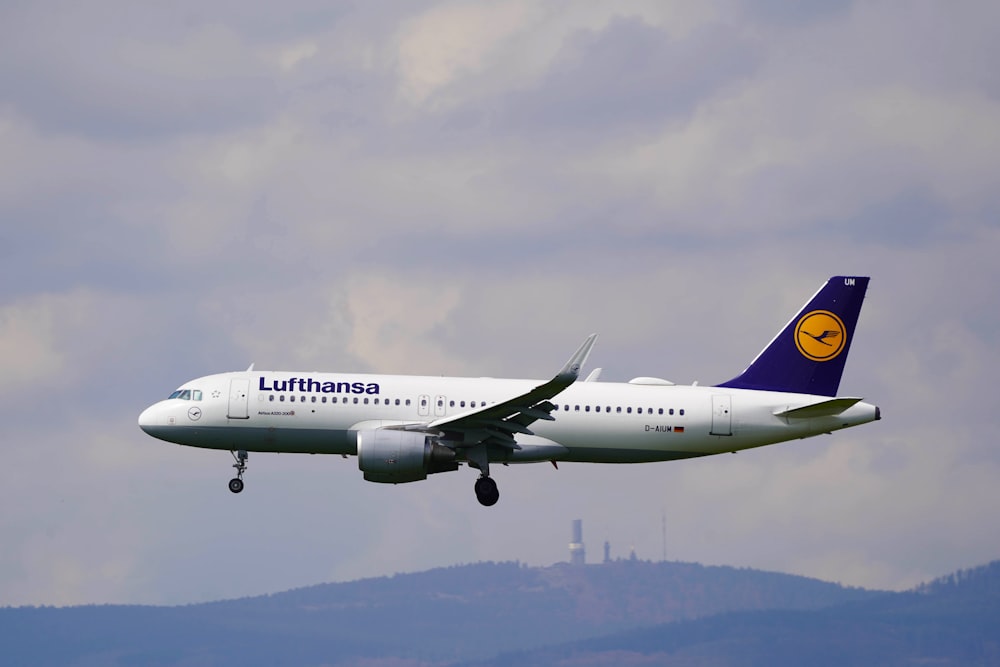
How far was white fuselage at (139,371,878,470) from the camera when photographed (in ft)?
216

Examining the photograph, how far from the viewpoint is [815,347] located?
7050 cm

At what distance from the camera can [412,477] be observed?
64.6 metres

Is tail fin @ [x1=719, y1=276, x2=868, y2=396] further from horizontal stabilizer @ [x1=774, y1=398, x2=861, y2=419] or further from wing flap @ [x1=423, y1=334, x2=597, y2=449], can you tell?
wing flap @ [x1=423, y1=334, x2=597, y2=449]

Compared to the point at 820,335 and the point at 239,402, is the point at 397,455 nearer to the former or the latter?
the point at 239,402

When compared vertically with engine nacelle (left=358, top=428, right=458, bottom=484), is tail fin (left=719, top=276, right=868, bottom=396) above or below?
above

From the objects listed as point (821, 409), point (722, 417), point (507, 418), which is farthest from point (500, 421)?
point (821, 409)

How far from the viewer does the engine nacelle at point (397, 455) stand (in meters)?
63.8

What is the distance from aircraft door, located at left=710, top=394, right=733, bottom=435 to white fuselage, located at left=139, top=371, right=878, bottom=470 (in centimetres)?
4

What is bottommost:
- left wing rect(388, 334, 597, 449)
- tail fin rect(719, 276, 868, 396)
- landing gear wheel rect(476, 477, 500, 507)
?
landing gear wheel rect(476, 477, 500, 507)

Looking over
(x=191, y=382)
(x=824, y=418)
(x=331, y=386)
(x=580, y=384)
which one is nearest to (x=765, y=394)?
(x=824, y=418)

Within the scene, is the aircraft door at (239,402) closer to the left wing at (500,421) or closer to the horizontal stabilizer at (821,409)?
the left wing at (500,421)

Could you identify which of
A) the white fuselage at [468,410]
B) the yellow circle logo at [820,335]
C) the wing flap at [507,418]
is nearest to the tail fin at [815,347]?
the yellow circle logo at [820,335]

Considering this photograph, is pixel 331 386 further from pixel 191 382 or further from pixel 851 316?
pixel 851 316

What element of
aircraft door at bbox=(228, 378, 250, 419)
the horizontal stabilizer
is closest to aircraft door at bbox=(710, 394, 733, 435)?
the horizontal stabilizer
